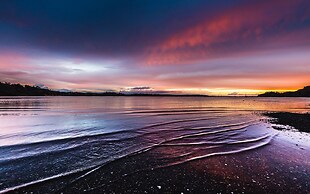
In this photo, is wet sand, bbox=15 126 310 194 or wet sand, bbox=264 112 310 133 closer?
wet sand, bbox=15 126 310 194

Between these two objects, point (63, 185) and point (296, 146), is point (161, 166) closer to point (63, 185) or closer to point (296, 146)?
point (63, 185)

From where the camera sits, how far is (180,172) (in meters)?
8.74

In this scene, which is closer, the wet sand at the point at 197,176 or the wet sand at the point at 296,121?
the wet sand at the point at 197,176

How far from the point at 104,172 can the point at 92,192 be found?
1.86m

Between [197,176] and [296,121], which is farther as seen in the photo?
[296,121]

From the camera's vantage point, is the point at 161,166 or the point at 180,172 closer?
the point at 180,172

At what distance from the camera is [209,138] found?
16.2m

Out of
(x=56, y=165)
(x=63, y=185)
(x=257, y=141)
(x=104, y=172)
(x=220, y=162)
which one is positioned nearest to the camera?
(x=63, y=185)

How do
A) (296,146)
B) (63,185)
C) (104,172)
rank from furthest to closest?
1. (296,146)
2. (104,172)
3. (63,185)

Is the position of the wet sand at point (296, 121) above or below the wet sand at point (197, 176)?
below

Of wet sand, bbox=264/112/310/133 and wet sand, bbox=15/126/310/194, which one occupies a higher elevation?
wet sand, bbox=15/126/310/194

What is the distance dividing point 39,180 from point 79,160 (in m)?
2.57

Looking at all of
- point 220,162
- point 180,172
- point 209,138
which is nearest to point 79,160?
point 180,172

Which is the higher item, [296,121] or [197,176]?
[197,176]
